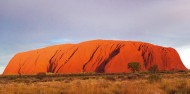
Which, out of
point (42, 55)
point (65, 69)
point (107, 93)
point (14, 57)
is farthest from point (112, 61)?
point (107, 93)

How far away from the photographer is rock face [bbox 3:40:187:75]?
106438 millimetres

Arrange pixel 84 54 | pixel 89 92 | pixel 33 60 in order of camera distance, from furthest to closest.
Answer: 1. pixel 33 60
2. pixel 84 54
3. pixel 89 92

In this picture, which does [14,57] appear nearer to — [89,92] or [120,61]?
[120,61]

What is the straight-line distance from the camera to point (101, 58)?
113 meters

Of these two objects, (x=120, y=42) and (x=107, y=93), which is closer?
(x=107, y=93)

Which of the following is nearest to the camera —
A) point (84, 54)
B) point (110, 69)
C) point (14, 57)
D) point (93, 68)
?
point (110, 69)

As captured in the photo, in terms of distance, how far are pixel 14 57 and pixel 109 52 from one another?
54420mm

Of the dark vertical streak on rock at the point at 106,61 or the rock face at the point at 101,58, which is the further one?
the dark vertical streak on rock at the point at 106,61

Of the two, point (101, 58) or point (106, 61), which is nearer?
point (106, 61)

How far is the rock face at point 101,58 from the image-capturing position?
106438 mm

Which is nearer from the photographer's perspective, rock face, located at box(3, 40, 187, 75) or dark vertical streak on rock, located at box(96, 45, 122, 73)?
rock face, located at box(3, 40, 187, 75)

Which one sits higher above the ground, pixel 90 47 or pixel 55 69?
pixel 90 47

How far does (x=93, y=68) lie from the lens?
10988 cm

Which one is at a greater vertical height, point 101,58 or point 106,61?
point 101,58
